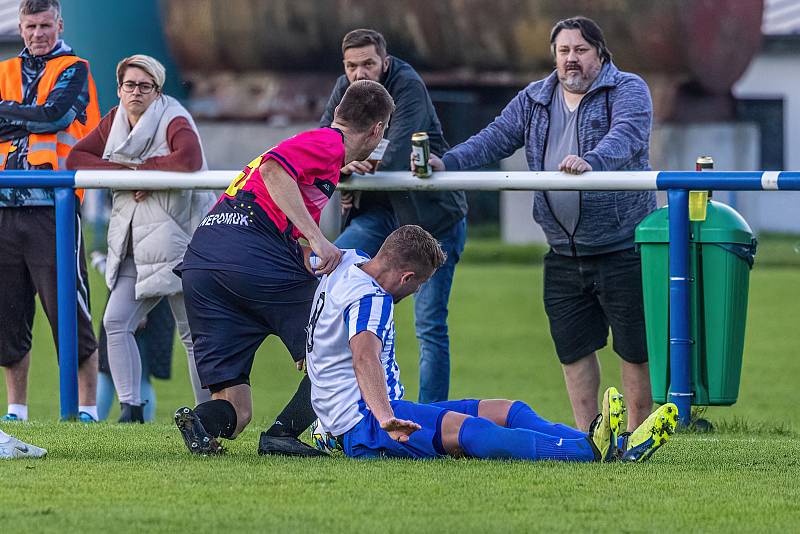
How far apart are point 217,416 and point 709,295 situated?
2.33 meters

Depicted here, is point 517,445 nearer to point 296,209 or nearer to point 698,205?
point 296,209

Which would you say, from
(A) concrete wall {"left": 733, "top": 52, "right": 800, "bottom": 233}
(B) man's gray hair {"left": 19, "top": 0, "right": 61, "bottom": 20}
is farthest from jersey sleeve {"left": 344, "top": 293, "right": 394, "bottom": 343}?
(A) concrete wall {"left": 733, "top": 52, "right": 800, "bottom": 233}

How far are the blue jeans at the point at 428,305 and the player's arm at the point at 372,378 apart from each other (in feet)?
6.60

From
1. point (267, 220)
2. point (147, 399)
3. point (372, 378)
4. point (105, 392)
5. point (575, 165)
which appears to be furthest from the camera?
point (105, 392)

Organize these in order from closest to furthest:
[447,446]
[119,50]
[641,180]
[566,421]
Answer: [447,446] < [641,180] < [566,421] < [119,50]

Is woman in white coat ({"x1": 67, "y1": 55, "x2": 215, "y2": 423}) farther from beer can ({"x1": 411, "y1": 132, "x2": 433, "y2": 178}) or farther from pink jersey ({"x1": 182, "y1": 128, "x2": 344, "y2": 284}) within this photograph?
pink jersey ({"x1": 182, "y1": 128, "x2": 344, "y2": 284})

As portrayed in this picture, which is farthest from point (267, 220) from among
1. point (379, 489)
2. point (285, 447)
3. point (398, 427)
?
point (379, 489)

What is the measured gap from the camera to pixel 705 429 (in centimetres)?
724

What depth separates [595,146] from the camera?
712 cm

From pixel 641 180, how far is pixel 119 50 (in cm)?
1959

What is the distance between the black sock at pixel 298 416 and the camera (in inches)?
240

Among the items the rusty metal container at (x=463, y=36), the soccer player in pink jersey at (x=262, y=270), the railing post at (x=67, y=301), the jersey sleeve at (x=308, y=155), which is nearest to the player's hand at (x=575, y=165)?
the soccer player in pink jersey at (x=262, y=270)

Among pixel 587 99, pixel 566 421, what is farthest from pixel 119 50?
pixel 587 99

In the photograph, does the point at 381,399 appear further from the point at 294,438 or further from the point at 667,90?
the point at 667,90
